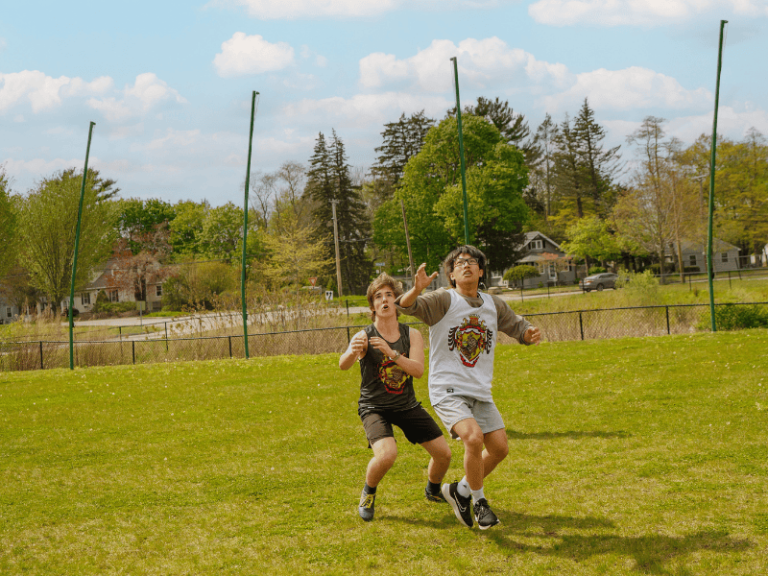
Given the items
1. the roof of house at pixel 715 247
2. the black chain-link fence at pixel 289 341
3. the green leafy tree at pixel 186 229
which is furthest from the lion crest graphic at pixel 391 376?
the green leafy tree at pixel 186 229

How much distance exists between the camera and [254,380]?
43.4ft

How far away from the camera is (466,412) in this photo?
429 centimetres

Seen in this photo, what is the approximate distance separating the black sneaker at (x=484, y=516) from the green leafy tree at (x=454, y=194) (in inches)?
1418

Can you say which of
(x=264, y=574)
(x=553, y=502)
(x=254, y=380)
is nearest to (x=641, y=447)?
(x=553, y=502)

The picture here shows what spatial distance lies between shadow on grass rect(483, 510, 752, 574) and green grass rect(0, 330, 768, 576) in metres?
0.02

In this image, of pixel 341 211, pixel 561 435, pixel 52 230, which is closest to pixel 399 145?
pixel 341 211

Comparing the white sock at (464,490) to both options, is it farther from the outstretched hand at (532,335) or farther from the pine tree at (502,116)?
the pine tree at (502,116)

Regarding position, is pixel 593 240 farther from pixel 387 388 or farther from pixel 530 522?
pixel 387 388

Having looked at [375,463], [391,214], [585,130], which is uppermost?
[585,130]

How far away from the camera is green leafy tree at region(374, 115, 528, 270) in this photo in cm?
4034

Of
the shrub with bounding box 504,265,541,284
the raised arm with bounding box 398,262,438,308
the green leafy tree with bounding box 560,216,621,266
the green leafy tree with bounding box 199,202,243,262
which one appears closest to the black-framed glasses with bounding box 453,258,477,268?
the raised arm with bounding box 398,262,438,308

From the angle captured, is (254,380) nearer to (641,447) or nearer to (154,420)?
(154,420)

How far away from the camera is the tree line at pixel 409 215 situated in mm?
41938

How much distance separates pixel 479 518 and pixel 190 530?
2129 mm
